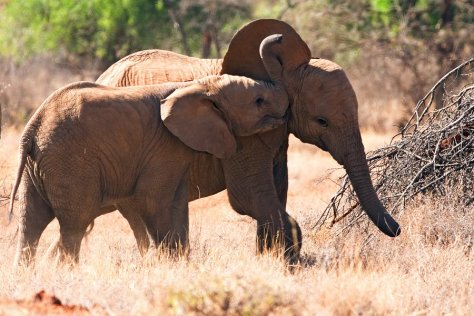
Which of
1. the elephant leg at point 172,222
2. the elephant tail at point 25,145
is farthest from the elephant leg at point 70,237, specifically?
the elephant leg at point 172,222

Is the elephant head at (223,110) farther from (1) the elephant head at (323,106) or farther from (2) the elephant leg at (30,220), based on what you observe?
(2) the elephant leg at (30,220)

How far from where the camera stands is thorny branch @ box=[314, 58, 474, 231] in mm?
10102

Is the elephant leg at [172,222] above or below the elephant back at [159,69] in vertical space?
below

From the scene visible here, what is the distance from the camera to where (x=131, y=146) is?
9.02 meters

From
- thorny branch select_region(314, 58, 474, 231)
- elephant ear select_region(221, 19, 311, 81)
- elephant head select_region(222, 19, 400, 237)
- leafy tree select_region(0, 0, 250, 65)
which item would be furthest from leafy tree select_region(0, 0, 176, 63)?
elephant head select_region(222, 19, 400, 237)

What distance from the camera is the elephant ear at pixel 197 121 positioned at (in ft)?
29.7

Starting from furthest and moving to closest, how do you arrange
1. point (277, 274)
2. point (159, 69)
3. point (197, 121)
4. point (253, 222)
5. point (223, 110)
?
point (253, 222) < point (159, 69) < point (223, 110) < point (197, 121) < point (277, 274)

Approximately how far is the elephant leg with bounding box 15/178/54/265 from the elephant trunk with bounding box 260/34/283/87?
212 centimetres

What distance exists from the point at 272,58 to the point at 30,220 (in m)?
2.36

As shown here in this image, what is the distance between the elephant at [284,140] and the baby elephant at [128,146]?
0.20 meters

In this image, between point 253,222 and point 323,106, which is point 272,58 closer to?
point 323,106

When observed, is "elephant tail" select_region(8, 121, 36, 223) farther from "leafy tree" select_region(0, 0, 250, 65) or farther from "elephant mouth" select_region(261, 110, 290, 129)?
"leafy tree" select_region(0, 0, 250, 65)

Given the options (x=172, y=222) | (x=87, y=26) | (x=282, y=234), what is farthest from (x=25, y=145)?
(x=87, y=26)

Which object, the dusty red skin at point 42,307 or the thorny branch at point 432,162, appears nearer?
the dusty red skin at point 42,307
